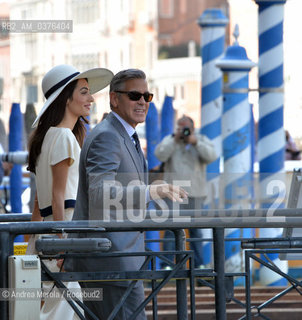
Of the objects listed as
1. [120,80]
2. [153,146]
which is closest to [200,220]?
[120,80]

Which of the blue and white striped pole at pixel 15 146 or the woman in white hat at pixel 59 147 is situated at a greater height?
the woman in white hat at pixel 59 147

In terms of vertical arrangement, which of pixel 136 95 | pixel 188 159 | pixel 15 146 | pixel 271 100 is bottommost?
pixel 188 159

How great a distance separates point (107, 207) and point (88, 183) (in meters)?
0.18

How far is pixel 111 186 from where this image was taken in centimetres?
416

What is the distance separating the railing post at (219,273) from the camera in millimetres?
4137

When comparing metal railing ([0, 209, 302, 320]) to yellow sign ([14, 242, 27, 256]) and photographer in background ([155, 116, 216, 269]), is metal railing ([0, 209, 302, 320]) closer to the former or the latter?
yellow sign ([14, 242, 27, 256])

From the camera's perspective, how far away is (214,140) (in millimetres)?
10688

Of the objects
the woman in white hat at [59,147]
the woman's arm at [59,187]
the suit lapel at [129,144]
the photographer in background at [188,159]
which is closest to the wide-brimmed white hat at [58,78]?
the woman in white hat at [59,147]

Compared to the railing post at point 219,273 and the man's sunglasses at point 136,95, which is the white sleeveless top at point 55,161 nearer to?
the man's sunglasses at point 136,95

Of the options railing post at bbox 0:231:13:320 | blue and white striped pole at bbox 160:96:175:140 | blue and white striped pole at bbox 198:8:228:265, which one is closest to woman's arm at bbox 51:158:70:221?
railing post at bbox 0:231:13:320

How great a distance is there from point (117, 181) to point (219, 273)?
569 mm

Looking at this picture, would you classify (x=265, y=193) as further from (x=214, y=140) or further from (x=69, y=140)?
(x=69, y=140)

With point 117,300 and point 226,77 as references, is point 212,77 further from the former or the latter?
point 117,300

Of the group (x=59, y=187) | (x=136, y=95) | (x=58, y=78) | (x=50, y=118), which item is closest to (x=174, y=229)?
(x=136, y=95)
